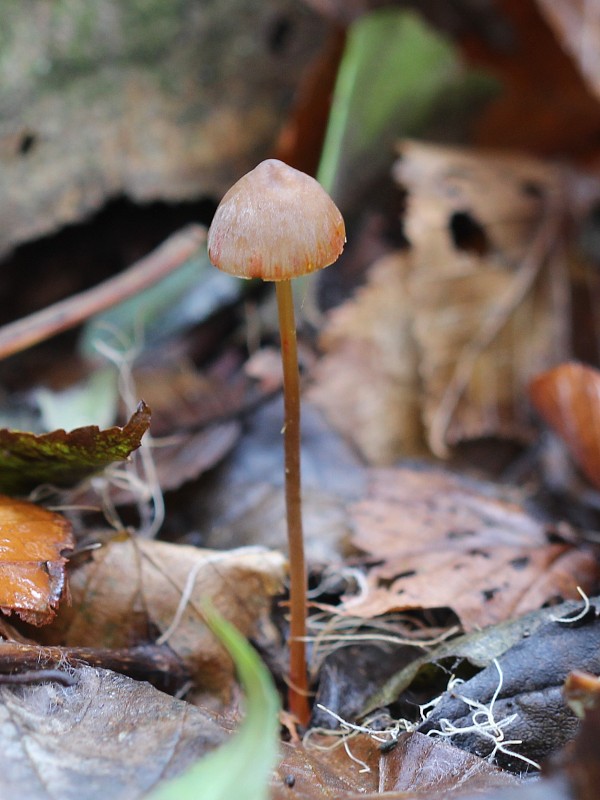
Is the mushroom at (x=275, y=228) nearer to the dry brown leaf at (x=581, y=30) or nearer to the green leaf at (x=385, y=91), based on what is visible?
the green leaf at (x=385, y=91)

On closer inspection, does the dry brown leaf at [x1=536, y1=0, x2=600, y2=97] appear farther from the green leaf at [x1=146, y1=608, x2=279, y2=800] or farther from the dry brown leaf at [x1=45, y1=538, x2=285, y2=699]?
the green leaf at [x1=146, y1=608, x2=279, y2=800]

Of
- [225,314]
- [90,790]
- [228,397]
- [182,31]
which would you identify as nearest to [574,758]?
[90,790]

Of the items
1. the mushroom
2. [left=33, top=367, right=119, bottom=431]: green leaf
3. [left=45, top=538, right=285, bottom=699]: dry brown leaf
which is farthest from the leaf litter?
the mushroom

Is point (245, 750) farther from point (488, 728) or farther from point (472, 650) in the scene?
point (472, 650)

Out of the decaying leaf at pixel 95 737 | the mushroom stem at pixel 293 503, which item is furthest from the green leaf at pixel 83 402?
the decaying leaf at pixel 95 737

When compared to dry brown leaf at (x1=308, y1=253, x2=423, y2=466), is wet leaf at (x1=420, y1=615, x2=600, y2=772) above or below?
below

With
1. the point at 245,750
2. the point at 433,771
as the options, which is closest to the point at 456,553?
the point at 433,771
